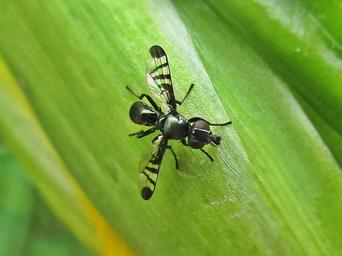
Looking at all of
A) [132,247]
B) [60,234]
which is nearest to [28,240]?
[60,234]

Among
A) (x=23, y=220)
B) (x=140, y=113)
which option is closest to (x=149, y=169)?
(x=140, y=113)

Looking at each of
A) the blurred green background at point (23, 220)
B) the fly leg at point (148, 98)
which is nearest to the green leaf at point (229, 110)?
the fly leg at point (148, 98)

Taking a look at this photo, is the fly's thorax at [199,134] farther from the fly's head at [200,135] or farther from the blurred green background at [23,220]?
the blurred green background at [23,220]

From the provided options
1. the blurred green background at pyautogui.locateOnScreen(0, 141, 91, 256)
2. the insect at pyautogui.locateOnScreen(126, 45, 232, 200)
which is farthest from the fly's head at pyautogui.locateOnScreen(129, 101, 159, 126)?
the blurred green background at pyautogui.locateOnScreen(0, 141, 91, 256)

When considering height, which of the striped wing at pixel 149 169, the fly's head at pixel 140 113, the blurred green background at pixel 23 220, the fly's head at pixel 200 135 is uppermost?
the fly's head at pixel 140 113

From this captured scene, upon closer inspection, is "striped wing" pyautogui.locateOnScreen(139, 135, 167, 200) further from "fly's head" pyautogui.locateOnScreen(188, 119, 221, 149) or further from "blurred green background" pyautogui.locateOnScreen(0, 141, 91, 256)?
"blurred green background" pyautogui.locateOnScreen(0, 141, 91, 256)

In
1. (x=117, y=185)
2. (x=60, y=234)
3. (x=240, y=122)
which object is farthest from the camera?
(x=60, y=234)

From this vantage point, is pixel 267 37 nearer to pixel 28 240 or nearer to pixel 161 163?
pixel 161 163
